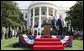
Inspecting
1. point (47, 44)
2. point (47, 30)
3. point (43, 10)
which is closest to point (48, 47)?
point (47, 44)

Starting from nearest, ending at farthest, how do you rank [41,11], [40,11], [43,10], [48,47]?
[48,47] < [40,11] < [41,11] < [43,10]

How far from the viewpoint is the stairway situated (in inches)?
629

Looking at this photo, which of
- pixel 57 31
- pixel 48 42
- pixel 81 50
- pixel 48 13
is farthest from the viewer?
pixel 48 13

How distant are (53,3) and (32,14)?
5.73 metres

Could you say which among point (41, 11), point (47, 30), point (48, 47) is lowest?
point (41, 11)

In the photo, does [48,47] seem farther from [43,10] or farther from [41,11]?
[43,10]

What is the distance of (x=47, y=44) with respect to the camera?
1653 cm

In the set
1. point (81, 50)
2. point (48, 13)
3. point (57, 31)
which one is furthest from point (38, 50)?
point (48, 13)

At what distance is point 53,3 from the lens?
67875 millimetres

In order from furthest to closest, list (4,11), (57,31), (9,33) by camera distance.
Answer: (9,33), (4,11), (57,31)

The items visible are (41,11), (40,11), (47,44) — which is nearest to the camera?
(47,44)

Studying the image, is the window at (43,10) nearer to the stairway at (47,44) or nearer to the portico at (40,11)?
the portico at (40,11)

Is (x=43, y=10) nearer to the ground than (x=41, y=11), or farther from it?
farther from it

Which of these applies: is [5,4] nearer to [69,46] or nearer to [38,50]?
[69,46]
